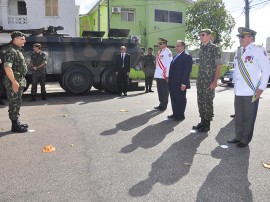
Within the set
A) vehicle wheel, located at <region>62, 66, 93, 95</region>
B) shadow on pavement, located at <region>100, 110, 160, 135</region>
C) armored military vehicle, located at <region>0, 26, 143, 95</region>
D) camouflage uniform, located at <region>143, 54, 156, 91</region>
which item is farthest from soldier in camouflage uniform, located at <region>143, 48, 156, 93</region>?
shadow on pavement, located at <region>100, 110, 160, 135</region>

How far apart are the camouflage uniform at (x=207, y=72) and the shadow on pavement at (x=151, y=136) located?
79 centimetres

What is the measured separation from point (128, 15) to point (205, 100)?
88.7 ft

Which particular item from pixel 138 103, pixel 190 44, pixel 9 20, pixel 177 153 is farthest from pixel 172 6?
pixel 177 153

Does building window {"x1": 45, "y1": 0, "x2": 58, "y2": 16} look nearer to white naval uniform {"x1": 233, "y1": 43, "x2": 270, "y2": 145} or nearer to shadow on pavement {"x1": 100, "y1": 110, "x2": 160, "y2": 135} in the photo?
shadow on pavement {"x1": 100, "y1": 110, "x2": 160, "y2": 135}

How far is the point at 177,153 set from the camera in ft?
15.9

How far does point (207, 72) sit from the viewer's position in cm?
587

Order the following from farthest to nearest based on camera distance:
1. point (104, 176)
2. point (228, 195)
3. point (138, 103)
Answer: point (138, 103), point (104, 176), point (228, 195)

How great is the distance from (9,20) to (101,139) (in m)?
18.9

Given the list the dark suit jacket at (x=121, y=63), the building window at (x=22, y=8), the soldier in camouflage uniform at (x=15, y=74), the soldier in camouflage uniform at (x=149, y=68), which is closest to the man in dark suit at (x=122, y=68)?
the dark suit jacket at (x=121, y=63)

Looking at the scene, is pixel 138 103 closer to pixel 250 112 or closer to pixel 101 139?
pixel 101 139

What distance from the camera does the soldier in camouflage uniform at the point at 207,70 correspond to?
5.83 metres

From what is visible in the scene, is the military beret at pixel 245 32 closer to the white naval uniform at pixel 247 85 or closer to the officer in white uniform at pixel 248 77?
the officer in white uniform at pixel 248 77

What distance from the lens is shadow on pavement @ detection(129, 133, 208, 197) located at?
11.9ft

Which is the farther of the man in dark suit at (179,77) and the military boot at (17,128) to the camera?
the man in dark suit at (179,77)
